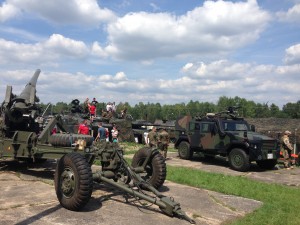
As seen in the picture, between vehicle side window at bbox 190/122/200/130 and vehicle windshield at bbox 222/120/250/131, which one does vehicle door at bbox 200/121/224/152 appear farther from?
vehicle windshield at bbox 222/120/250/131

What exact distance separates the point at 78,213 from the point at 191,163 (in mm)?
8407

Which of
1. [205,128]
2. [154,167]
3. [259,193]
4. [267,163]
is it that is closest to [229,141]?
[205,128]

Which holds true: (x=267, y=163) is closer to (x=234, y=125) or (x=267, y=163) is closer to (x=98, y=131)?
(x=234, y=125)

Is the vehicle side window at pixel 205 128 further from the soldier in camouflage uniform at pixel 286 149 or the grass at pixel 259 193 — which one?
the grass at pixel 259 193

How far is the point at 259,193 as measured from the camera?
808 cm

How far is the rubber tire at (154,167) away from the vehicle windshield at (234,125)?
6.14 meters

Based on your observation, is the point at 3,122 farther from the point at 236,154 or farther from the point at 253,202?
the point at 236,154

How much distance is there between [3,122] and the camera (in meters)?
9.64

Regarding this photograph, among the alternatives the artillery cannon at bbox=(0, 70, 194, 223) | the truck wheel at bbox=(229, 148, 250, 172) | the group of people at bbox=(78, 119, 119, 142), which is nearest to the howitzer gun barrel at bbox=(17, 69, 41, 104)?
the artillery cannon at bbox=(0, 70, 194, 223)

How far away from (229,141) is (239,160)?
0.81m

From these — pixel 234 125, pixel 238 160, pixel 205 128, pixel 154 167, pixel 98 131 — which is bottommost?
pixel 238 160

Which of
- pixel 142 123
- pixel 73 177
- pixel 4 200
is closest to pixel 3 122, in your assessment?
pixel 4 200

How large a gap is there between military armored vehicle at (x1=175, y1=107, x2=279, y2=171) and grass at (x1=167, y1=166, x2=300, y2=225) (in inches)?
86.0

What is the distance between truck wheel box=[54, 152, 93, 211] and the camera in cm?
572
